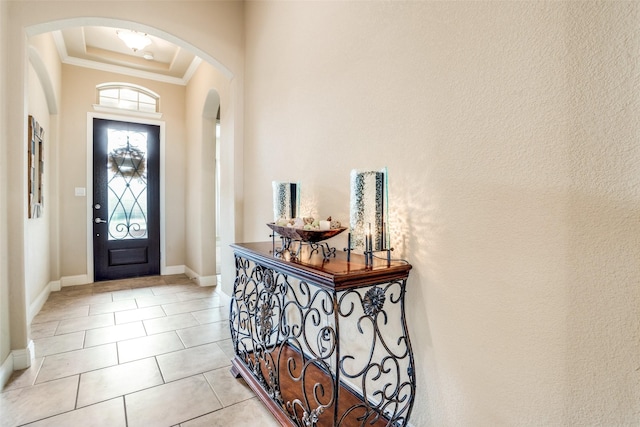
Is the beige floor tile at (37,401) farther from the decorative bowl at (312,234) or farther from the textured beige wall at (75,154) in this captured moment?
the textured beige wall at (75,154)

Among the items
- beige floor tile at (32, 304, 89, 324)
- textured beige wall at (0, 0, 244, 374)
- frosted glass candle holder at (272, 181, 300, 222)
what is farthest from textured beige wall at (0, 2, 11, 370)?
frosted glass candle holder at (272, 181, 300, 222)

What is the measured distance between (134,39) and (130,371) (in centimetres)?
355

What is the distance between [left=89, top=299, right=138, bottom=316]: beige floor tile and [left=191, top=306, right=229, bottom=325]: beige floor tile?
808 mm

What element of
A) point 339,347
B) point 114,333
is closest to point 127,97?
point 114,333

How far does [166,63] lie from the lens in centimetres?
463

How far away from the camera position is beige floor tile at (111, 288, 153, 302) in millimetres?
3918

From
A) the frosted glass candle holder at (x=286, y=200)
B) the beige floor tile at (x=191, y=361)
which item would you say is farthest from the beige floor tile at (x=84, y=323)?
the frosted glass candle holder at (x=286, y=200)

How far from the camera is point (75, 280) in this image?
445 cm

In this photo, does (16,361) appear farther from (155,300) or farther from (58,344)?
(155,300)

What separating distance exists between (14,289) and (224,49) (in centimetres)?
259

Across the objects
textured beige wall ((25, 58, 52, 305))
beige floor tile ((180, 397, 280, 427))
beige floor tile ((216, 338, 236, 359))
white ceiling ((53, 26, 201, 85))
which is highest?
white ceiling ((53, 26, 201, 85))

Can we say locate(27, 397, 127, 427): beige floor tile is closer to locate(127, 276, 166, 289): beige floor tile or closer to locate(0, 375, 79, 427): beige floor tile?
locate(0, 375, 79, 427): beige floor tile

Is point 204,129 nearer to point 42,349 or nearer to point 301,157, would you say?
point 301,157

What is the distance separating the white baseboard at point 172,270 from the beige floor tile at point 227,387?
3.19m
